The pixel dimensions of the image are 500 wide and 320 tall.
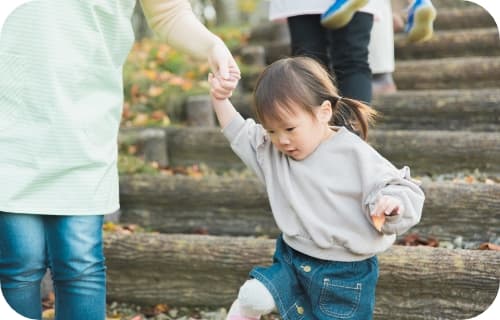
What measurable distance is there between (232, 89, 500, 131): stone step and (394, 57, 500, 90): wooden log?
36cm

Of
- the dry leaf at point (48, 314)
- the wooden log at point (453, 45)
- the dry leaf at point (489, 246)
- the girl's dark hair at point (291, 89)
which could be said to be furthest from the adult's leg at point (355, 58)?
the wooden log at point (453, 45)

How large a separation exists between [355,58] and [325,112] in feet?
3.29

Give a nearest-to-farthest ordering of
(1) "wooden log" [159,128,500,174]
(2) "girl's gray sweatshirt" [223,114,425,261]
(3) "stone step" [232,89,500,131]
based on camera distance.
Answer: (2) "girl's gray sweatshirt" [223,114,425,261]
(1) "wooden log" [159,128,500,174]
(3) "stone step" [232,89,500,131]

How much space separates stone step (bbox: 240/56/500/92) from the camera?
406cm

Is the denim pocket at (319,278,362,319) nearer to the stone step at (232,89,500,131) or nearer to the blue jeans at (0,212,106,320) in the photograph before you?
the blue jeans at (0,212,106,320)

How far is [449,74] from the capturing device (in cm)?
416

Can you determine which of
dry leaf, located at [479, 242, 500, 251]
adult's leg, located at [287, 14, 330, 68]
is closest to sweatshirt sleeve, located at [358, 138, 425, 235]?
dry leaf, located at [479, 242, 500, 251]

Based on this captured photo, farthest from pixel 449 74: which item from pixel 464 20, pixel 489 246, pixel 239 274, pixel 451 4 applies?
pixel 451 4

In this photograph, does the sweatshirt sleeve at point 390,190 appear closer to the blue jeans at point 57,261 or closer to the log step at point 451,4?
the blue jeans at point 57,261

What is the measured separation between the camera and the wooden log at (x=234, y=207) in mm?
2717

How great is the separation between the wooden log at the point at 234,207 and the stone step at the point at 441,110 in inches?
40.4

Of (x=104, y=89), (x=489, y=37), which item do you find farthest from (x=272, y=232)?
(x=489, y=37)

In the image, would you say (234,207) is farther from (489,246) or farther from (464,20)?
(464,20)

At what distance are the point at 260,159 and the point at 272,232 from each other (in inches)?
44.6
